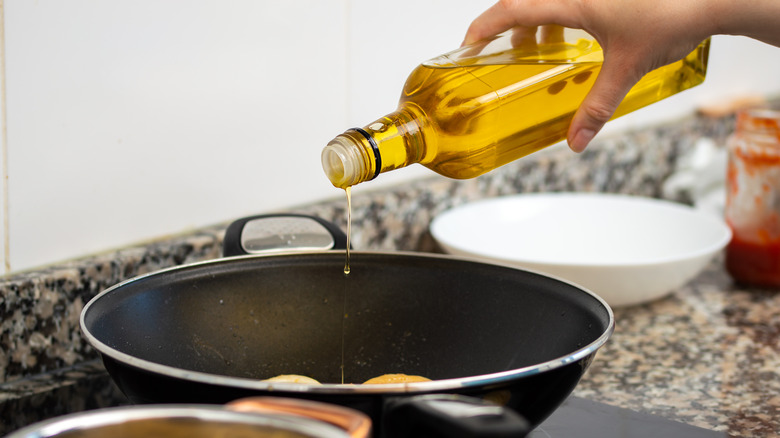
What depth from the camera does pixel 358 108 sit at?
0.98 metres

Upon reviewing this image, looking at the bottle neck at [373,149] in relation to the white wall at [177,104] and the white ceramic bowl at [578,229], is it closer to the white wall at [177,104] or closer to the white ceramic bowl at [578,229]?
the white wall at [177,104]

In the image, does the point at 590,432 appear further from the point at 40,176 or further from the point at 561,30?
the point at 40,176

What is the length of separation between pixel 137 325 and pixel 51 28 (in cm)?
26

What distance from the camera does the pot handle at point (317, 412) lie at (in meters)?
0.34

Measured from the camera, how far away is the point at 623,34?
2.05 feet

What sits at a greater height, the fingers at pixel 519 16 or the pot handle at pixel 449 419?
the fingers at pixel 519 16

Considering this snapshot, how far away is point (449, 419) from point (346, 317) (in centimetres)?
34

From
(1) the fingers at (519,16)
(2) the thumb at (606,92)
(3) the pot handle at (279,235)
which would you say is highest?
(1) the fingers at (519,16)

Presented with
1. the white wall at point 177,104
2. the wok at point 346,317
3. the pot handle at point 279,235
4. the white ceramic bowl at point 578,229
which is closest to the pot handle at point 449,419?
the wok at point 346,317

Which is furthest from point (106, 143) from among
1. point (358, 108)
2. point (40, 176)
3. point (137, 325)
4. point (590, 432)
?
point (590, 432)

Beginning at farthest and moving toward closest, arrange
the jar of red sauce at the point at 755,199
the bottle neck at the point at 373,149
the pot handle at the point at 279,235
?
the jar of red sauce at the point at 755,199, the pot handle at the point at 279,235, the bottle neck at the point at 373,149

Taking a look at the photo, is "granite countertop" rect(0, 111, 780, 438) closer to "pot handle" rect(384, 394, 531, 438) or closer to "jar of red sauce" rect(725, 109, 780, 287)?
"jar of red sauce" rect(725, 109, 780, 287)

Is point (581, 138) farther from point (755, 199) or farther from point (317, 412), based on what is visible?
point (755, 199)

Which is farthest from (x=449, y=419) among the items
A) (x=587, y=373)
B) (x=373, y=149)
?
(x=587, y=373)
